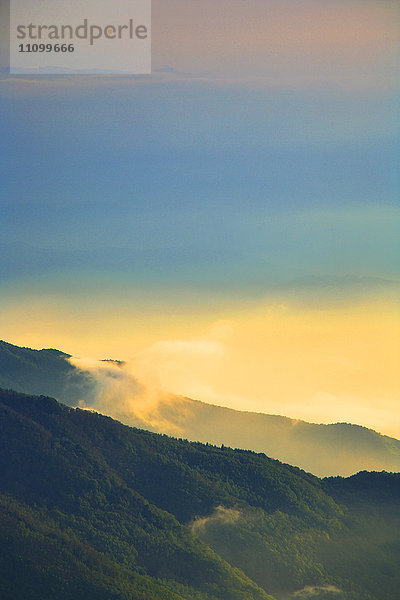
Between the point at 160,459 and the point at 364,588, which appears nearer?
the point at 364,588

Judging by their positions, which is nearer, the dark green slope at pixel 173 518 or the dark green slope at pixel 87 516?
the dark green slope at pixel 87 516

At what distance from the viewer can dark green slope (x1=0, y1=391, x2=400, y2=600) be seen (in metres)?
106

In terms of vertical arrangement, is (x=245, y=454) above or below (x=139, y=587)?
above

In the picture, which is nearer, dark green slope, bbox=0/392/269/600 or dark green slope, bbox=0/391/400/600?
dark green slope, bbox=0/392/269/600

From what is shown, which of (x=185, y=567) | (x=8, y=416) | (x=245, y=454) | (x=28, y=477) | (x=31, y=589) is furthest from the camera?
(x=245, y=454)

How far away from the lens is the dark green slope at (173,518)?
106275mm

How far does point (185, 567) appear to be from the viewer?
367 ft

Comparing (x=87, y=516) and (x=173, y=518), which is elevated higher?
(x=87, y=516)

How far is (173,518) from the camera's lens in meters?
122

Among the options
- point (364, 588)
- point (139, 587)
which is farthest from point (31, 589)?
point (364, 588)

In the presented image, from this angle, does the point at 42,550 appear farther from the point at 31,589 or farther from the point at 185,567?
the point at 185,567

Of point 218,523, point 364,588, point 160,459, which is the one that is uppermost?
point 160,459

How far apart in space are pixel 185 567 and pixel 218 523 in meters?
13.0

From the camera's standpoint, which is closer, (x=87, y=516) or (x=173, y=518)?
(x=87, y=516)
